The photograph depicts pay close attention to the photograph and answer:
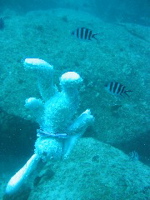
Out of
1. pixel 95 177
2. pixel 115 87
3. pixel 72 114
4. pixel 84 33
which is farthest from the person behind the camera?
pixel 84 33

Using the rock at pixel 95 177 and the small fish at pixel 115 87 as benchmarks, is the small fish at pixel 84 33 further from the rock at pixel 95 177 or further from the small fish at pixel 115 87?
the rock at pixel 95 177

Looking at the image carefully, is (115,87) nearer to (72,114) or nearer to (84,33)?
(72,114)

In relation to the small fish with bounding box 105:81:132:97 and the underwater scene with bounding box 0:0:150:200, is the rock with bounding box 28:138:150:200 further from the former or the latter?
the small fish with bounding box 105:81:132:97

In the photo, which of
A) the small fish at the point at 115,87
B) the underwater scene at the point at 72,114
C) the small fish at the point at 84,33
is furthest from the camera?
the small fish at the point at 84,33

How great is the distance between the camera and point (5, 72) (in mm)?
4410

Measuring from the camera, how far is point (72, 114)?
9.05ft

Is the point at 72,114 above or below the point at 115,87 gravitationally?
below

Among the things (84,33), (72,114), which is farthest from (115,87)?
(84,33)

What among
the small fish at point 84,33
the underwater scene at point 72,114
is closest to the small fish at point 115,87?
the underwater scene at point 72,114

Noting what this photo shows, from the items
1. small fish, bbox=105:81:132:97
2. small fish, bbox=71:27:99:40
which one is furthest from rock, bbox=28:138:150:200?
small fish, bbox=71:27:99:40

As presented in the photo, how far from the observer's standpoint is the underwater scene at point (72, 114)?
2666 millimetres

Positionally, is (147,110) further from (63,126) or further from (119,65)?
(63,126)

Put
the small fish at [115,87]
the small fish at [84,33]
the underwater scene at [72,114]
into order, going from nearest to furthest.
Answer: the underwater scene at [72,114], the small fish at [115,87], the small fish at [84,33]

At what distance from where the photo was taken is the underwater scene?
2.67 metres
